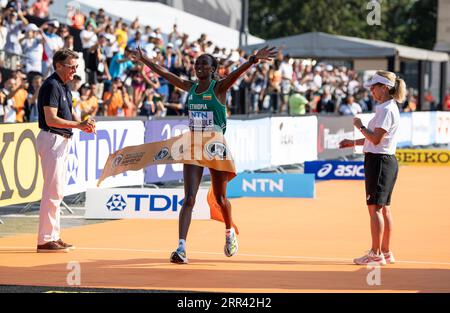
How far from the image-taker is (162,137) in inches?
848

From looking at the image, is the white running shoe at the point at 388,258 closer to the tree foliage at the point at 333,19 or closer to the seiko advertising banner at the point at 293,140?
the seiko advertising banner at the point at 293,140

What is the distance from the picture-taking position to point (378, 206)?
38.7 ft

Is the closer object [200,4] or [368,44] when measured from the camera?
[368,44]

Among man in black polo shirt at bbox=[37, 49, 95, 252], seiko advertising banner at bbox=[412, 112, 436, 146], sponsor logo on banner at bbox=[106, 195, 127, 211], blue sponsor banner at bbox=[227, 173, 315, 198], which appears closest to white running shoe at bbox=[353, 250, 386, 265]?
man in black polo shirt at bbox=[37, 49, 95, 252]

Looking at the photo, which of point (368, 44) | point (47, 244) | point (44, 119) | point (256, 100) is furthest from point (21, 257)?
point (368, 44)

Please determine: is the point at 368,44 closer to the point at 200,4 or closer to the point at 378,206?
the point at 200,4

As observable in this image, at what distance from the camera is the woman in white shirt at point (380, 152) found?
38.6 ft

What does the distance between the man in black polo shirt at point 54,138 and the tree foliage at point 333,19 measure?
76.6 m

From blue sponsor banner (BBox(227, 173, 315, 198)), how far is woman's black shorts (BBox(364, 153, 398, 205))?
29.5 ft

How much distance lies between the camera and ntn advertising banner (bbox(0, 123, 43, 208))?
15.9 metres

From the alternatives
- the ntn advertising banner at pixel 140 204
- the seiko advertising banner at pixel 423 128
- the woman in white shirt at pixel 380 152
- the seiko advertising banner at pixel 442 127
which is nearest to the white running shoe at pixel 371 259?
the woman in white shirt at pixel 380 152

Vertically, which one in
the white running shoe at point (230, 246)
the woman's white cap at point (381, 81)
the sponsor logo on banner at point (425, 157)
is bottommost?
the white running shoe at point (230, 246)

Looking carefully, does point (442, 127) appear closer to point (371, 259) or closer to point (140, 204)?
point (140, 204)
